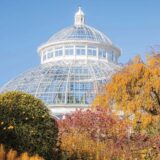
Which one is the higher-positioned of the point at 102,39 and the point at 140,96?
the point at 102,39

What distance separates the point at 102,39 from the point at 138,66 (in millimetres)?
26339

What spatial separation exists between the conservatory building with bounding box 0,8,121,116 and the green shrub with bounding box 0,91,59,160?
831 inches

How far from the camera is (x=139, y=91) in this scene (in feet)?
68.2

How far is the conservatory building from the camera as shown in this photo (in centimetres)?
3688

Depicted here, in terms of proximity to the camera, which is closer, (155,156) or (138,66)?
(155,156)

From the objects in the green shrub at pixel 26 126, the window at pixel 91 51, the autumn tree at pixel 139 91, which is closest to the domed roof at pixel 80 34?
the window at pixel 91 51

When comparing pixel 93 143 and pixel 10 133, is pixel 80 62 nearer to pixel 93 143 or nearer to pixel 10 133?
pixel 93 143

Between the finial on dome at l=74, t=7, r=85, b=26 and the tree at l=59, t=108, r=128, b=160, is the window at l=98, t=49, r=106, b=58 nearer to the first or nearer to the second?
the finial on dome at l=74, t=7, r=85, b=26

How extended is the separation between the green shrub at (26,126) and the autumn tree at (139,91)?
9.26 metres

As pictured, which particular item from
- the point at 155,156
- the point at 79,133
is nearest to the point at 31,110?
the point at 155,156

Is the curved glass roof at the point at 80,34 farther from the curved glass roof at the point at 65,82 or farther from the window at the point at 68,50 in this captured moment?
the curved glass roof at the point at 65,82

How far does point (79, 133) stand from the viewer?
1636cm

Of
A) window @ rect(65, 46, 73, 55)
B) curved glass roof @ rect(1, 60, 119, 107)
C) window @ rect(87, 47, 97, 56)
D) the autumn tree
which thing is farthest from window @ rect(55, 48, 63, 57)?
the autumn tree

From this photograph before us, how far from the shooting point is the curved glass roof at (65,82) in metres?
36.9
